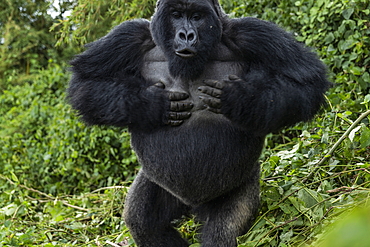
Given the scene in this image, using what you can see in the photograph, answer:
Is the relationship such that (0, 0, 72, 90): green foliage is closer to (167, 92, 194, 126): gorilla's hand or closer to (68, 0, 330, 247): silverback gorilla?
(68, 0, 330, 247): silverback gorilla

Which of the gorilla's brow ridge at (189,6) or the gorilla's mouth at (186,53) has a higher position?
the gorilla's brow ridge at (189,6)

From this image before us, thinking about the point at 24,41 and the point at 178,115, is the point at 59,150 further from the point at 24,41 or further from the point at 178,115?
the point at 24,41

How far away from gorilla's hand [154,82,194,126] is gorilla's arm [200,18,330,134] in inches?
4.8

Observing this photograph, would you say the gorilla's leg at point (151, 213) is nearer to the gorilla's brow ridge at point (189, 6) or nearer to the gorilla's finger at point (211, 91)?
the gorilla's finger at point (211, 91)

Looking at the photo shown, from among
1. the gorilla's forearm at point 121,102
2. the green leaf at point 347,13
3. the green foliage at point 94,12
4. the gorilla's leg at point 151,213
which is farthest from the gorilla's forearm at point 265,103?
the green foliage at point 94,12

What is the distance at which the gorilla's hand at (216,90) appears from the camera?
7.13 feet

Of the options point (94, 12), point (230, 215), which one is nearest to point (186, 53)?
point (230, 215)

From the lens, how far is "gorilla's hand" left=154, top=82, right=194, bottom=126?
227 centimetres

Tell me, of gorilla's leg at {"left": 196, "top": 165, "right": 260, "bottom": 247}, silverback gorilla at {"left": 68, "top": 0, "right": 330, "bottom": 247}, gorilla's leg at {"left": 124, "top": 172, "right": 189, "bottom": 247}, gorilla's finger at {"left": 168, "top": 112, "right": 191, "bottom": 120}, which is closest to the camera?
silverback gorilla at {"left": 68, "top": 0, "right": 330, "bottom": 247}

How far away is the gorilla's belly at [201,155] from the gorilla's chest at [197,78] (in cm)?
15

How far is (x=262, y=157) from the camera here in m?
3.62

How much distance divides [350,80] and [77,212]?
2.50 meters

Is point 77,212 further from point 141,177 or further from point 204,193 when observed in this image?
point 204,193

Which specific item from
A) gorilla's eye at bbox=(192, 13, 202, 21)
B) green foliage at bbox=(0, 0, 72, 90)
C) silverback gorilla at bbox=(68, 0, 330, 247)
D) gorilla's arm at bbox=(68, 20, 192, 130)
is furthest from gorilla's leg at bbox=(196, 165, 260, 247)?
green foliage at bbox=(0, 0, 72, 90)
